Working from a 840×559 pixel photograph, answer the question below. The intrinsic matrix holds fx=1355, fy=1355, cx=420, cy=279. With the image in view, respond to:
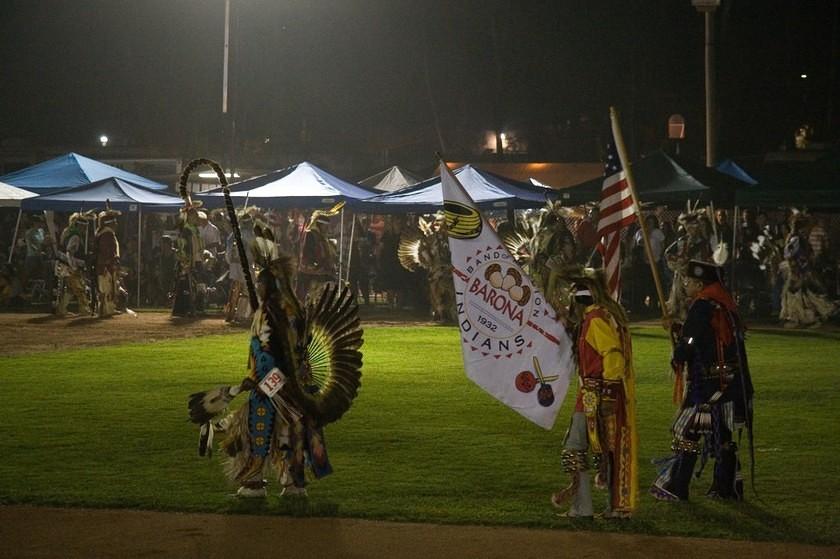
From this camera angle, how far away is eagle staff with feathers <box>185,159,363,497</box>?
9219 millimetres

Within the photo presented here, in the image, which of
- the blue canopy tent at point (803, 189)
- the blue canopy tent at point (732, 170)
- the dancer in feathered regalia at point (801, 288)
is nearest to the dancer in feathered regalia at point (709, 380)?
the dancer in feathered regalia at point (801, 288)

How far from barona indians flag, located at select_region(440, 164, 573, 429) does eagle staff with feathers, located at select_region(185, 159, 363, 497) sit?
0.86 m

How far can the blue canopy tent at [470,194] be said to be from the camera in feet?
94.4

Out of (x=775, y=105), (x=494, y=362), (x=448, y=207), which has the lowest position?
(x=494, y=362)

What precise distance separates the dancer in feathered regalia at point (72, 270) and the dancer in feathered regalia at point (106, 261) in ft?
1.98

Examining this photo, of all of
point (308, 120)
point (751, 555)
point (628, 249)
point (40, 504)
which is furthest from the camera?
point (308, 120)

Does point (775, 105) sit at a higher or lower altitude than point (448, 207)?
higher

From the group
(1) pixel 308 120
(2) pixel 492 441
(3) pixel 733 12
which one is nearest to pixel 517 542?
(2) pixel 492 441

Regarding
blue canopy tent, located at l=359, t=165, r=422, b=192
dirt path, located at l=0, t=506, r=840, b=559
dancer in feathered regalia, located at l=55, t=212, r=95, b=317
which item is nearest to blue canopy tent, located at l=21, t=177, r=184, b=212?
dancer in feathered regalia, located at l=55, t=212, r=95, b=317

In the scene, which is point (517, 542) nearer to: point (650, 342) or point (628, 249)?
point (650, 342)

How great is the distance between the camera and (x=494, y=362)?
9578mm

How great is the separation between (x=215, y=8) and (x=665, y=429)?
48.7 m

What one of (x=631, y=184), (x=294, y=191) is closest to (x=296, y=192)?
(x=294, y=191)

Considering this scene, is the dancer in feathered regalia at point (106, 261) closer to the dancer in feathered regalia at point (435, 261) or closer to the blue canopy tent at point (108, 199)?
the blue canopy tent at point (108, 199)
